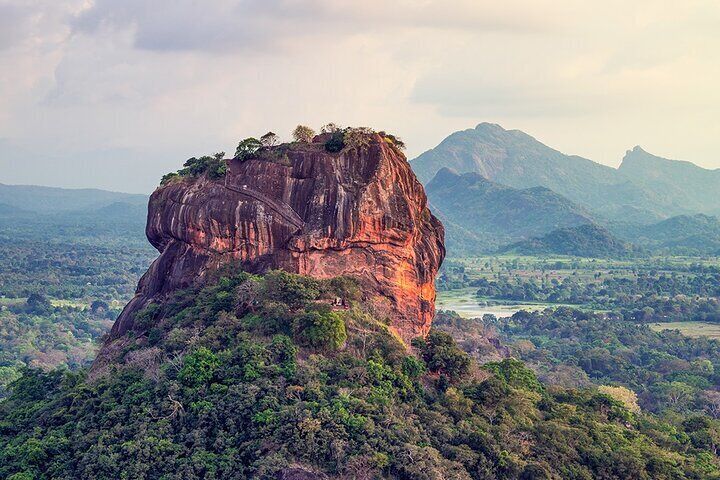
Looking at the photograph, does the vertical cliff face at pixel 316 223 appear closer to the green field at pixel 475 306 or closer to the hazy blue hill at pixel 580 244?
the green field at pixel 475 306

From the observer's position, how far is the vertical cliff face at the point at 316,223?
32.8m

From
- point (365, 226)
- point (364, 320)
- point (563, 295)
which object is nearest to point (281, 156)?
point (365, 226)

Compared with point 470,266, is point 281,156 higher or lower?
higher

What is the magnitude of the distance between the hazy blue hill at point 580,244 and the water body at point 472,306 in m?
50.8

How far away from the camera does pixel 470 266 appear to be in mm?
164125

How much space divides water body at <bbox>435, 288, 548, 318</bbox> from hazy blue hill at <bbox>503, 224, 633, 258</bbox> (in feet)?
167

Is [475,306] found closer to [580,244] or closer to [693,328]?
[693,328]

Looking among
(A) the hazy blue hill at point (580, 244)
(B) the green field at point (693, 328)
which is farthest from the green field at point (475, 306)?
(A) the hazy blue hill at point (580, 244)

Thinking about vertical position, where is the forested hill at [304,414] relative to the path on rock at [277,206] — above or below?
below

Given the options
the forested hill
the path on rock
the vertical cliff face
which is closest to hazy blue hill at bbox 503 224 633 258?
the vertical cliff face

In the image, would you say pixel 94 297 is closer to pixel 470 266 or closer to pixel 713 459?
pixel 470 266

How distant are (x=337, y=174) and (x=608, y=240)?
148853 mm

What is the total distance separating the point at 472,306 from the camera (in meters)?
115


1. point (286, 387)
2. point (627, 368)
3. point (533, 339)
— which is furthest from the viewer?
point (533, 339)
